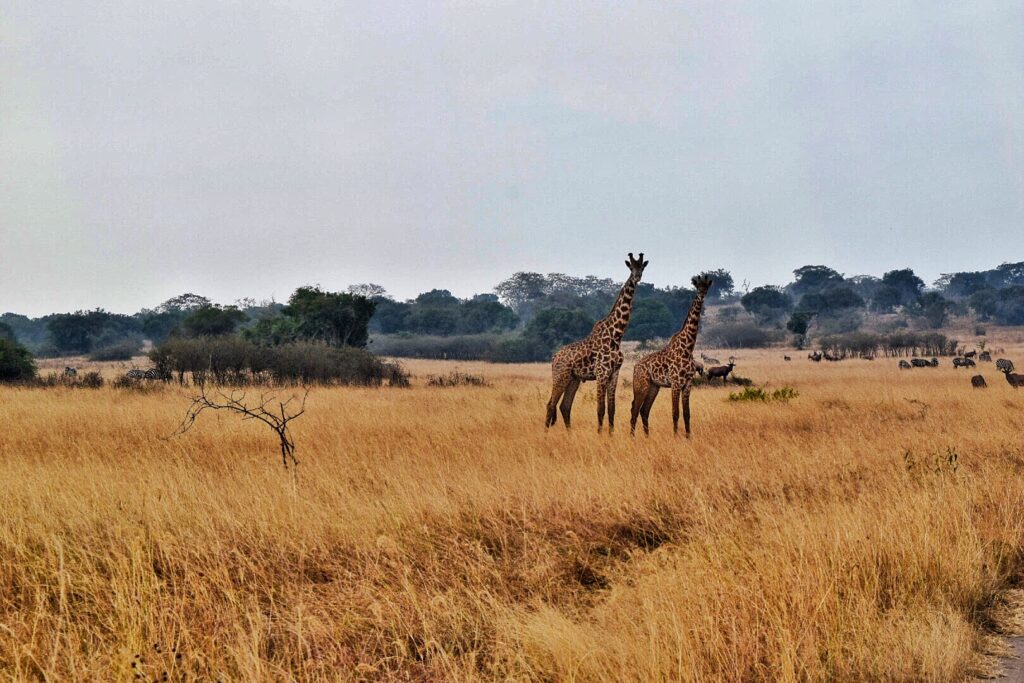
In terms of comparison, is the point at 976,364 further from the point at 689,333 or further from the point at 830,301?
the point at 830,301

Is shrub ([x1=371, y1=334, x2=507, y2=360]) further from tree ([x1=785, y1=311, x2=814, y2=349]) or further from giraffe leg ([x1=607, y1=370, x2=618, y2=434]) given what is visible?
giraffe leg ([x1=607, y1=370, x2=618, y2=434])

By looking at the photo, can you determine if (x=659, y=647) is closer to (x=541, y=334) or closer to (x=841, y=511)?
(x=841, y=511)

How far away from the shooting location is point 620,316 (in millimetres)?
12906

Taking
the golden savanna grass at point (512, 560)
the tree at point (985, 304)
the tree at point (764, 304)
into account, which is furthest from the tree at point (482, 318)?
the golden savanna grass at point (512, 560)

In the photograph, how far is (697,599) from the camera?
495 centimetres

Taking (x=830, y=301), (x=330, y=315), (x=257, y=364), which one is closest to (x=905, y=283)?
(x=830, y=301)

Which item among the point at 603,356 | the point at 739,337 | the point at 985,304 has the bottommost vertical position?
the point at 603,356

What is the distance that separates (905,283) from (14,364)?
107 m

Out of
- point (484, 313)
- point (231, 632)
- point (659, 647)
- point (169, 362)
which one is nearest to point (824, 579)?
point (659, 647)

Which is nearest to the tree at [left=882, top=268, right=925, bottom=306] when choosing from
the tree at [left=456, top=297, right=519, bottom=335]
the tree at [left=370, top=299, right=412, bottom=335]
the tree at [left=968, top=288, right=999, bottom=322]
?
the tree at [left=968, top=288, right=999, bottom=322]

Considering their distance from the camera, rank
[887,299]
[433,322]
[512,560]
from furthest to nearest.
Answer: [887,299], [433,322], [512,560]

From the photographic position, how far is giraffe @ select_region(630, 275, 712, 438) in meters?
12.3

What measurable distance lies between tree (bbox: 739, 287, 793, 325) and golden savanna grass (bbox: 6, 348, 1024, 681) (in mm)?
88037

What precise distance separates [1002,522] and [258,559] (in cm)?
631
